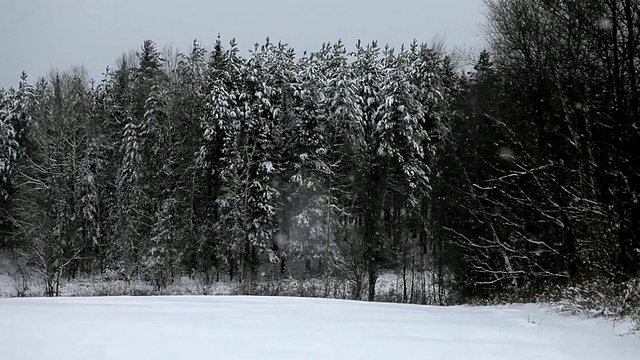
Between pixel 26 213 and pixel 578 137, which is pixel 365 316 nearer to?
pixel 578 137

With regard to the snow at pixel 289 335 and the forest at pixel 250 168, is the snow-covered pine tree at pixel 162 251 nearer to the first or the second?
the forest at pixel 250 168

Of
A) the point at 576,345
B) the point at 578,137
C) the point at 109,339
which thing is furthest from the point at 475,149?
the point at 109,339

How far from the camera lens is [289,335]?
567 centimetres

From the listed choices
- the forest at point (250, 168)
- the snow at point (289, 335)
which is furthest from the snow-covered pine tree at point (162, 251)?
the snow at point (289, 335)

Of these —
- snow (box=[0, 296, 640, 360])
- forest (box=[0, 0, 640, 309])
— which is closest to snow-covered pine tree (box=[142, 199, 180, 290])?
forest (box=[0, 0, 640, 309])

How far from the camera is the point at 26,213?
107 feet

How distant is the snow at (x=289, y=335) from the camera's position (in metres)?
4.81

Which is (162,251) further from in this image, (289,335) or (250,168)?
(289,335)

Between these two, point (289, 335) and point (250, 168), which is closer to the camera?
point (289, 335)

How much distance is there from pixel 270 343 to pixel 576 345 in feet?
9.75

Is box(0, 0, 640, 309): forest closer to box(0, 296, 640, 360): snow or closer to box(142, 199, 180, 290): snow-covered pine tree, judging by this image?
box(142, 199, 180, 290): snow-covered pine tree

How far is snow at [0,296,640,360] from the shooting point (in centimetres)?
481

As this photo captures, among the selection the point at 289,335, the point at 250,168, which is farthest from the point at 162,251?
the point at 289,335

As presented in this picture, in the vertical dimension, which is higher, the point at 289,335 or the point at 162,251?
the point at 162,251
